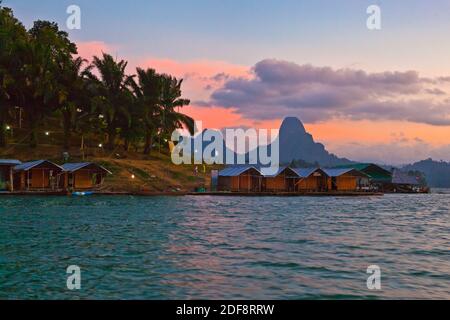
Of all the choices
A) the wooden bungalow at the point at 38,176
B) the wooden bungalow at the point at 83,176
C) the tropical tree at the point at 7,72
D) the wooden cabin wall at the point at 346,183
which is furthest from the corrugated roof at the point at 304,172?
the tropical tree at the point at 7,72

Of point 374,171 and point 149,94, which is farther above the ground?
point 149,94

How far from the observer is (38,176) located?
65938 millimetres

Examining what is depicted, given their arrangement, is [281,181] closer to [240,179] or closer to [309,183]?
[309,183]

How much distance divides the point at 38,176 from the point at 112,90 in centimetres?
2017

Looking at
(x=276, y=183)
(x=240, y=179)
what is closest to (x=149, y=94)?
(x=240, y=179)

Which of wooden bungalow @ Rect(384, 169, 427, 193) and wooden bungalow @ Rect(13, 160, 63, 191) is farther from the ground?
wooden bungalow @ Rect(13, 160, 63, 191)

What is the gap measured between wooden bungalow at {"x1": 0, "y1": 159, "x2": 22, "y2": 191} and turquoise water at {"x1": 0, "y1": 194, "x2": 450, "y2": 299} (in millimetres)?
33831

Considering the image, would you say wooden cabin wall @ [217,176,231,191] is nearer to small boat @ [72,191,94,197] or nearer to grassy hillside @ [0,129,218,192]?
grassy hillside @ [0,129,218,192]

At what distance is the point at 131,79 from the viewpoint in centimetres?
7969

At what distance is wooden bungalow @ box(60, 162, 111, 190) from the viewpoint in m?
65.9

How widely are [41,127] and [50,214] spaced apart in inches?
2195

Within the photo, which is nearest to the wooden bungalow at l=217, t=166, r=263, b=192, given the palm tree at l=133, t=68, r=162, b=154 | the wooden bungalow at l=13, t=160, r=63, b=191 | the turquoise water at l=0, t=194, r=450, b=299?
the palm tree at l=133, t=68, r=162, b=154
